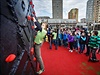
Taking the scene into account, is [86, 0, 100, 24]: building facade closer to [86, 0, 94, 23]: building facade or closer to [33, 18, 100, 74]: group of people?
[86, 0, 94, 23]: building facade

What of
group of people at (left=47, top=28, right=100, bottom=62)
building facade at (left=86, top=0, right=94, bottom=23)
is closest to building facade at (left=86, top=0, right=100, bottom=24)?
building facade at (left=86, top=0, right=94, bottom=23)

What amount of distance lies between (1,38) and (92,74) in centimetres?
363

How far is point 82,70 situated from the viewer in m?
4.11

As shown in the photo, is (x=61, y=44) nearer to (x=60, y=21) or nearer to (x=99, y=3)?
(x=60, y=21)

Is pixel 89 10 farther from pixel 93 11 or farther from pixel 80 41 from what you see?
pixel 80 41

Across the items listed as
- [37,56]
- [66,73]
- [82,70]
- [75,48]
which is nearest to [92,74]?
[82,70]

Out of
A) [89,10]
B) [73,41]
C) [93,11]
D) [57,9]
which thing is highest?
[57,9]

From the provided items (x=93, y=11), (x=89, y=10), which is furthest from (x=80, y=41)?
(x=89, y=10)

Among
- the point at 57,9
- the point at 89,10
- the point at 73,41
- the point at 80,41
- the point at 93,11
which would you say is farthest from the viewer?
the point at 57,9

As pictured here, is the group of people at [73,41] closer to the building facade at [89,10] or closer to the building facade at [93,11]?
the building facade at [93,11]

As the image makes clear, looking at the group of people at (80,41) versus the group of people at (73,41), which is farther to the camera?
Answer: the group of people at (80,41)

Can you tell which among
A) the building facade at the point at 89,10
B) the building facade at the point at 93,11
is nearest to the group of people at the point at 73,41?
the building facade at the point at 93,11

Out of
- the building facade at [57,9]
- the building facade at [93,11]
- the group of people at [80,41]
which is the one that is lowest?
the group of people at [80,41]

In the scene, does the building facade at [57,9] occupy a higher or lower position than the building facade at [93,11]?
higher
